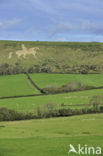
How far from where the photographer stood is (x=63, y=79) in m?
123

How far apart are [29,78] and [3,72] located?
22.2m

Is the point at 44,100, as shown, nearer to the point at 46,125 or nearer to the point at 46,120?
the point at 46,120

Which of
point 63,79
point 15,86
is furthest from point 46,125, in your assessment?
point 63,79

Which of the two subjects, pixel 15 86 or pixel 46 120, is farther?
pixel 15 86

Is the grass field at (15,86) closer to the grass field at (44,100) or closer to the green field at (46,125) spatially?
the green field at (46,125)

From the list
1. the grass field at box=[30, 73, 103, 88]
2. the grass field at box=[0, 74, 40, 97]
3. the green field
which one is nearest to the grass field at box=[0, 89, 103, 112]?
the green field

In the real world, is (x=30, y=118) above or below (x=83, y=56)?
below

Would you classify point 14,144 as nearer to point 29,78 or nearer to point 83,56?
point 29,78

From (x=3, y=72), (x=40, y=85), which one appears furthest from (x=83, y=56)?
(x=40, y=85)

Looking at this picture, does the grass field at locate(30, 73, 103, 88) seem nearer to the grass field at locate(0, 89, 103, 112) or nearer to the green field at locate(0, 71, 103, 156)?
the green field at locate(0, 71, 103, 156)

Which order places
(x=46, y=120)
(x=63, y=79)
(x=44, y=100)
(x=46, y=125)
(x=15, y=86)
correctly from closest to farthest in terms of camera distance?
(x=46, y=125), (x=46, y=120), (x=44, y=100), (x=15, y=86), (x=63, y=79)

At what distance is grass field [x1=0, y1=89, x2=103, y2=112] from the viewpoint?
7959cm

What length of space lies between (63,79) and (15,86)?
878 inches

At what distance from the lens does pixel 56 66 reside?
557ft
